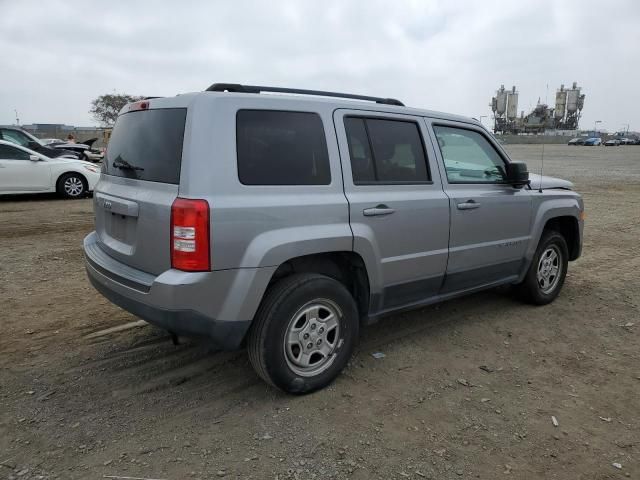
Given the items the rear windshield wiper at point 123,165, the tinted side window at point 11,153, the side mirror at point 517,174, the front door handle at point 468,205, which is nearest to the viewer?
the rear windshield wiper at point 123,165

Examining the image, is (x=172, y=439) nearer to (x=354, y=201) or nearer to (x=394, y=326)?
(x=354, y=201)

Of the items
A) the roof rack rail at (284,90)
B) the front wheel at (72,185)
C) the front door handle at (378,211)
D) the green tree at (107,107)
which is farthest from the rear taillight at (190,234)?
the green tree at (107,107)

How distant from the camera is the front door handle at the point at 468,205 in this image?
159 inches

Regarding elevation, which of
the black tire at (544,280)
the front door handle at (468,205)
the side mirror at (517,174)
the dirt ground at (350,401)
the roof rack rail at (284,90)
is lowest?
the dirt ground at (350,401)

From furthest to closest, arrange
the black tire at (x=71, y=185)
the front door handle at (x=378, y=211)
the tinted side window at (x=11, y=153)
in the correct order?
the black tire at (x=71, y=185)
the tinted side window at (x=11, y=153)
the front door handle at (x=378, y=211)

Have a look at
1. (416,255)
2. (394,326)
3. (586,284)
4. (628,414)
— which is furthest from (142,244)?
(586,284)

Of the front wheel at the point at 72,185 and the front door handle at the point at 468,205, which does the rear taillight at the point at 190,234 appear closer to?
the front door handle at the point at 468,205

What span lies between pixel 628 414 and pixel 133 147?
11.8 feet

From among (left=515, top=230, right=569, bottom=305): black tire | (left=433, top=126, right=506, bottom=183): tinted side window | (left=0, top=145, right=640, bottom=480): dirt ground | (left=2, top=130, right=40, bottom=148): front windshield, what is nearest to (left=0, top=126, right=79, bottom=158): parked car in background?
(left=2, top=130, right=40, bottom=148): front windshield

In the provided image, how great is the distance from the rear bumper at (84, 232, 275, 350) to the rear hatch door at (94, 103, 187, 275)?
0.47ft

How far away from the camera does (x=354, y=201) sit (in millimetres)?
3373

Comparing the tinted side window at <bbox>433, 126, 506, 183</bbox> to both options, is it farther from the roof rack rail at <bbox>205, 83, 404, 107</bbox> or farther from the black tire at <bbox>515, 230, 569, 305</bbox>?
the black tire at <bbox>515, 230, 569, 305</bbox>

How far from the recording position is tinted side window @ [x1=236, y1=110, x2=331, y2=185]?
2992 mm

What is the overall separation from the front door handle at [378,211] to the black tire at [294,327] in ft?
1.68
